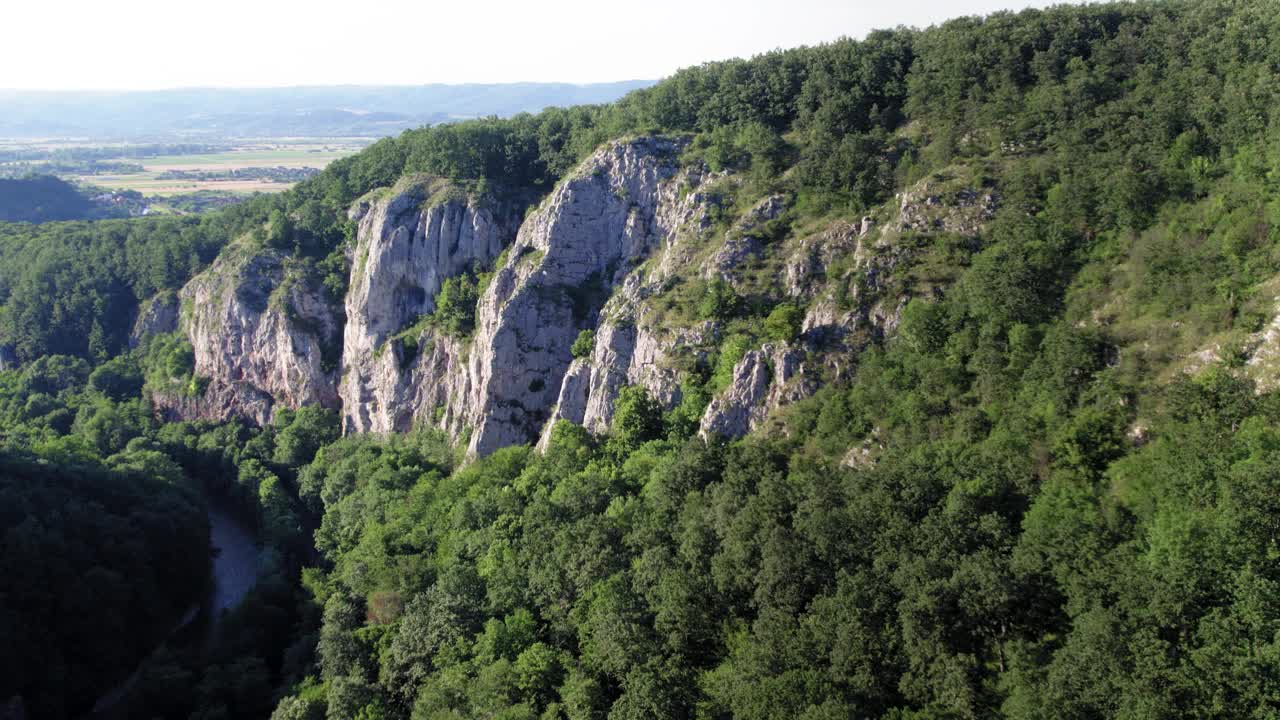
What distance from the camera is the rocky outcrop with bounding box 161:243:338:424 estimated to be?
10038 cm

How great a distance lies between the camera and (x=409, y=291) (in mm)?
95188

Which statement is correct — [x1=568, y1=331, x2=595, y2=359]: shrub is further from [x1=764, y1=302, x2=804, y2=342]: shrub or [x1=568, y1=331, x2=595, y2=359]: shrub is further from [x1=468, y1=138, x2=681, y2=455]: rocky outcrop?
[x1=764, y1=302, x2=804, y2=342]: shrub

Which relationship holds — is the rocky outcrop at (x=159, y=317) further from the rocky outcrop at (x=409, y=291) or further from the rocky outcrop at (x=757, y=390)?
the rocky outcrop at (x=757, y=390)

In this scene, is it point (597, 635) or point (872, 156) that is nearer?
point (597, 635)

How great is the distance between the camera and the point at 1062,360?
4909cm

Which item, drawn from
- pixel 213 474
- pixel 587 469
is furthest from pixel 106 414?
pixel 587 469

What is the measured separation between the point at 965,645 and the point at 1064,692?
5989 millimetres

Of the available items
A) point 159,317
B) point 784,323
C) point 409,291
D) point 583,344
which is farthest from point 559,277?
point 159,317

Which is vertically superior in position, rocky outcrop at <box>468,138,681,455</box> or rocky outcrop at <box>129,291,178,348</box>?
rocky outcrop at <box>468,138,681,455</box>

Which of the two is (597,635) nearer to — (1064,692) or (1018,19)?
(1064,692)

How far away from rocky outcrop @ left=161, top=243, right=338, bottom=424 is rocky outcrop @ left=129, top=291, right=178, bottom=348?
958cm

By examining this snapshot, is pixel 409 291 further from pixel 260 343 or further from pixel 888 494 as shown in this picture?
pixel 888 494

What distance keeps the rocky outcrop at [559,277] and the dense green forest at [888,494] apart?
17.9 ft

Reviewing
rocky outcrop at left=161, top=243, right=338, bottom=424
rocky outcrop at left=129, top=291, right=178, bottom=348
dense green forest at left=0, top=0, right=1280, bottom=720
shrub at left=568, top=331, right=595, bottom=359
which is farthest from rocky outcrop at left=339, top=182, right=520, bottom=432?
rocky outcrop at left=129, top=291, right=178, bottom=348
